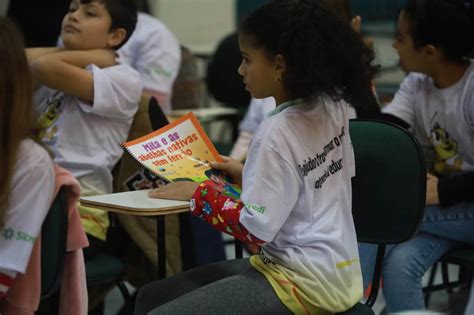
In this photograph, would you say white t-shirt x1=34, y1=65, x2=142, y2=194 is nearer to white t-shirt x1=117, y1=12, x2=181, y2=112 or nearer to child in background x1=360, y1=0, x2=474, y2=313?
child in background x1=360, y1=0, x2=474, y2=313

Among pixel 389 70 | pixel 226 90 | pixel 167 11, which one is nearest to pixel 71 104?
pixel 226 90

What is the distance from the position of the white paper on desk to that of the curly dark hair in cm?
41

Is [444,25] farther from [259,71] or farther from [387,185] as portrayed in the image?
[259,71]

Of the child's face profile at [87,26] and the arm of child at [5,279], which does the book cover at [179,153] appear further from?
the child's face profile at [87,26]

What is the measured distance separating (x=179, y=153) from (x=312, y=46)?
1.84 feet

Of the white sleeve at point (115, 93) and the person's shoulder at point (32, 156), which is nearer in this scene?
the person's shoulder at point (32, 156)

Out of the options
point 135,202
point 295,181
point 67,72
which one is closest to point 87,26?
point 67,72

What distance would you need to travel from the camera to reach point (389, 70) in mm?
6219

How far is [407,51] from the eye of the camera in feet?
9.16

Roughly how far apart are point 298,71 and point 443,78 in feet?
3.27

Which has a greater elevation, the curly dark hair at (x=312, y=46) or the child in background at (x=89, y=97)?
the curly dark hair at (x=312, y=46)

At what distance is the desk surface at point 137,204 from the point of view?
82.9 inches

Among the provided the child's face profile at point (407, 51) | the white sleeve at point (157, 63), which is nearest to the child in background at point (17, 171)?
the child's face profile at point (407, 51)

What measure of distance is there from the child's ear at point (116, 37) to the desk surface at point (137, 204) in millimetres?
768
